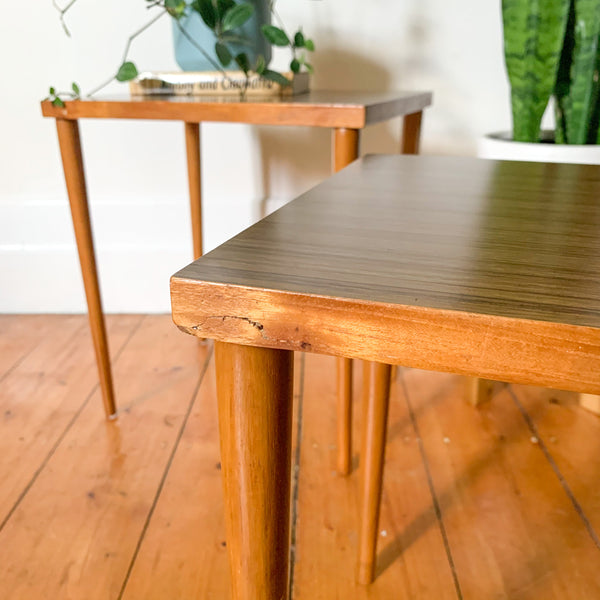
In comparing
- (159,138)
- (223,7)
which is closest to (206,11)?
(223,7)

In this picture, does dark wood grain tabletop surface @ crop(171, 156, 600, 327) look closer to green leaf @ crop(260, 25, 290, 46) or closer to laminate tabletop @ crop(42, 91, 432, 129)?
laminate tabletop @ crop(42, 91, 432, 129)

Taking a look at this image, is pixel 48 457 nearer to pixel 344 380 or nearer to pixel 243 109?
pixel 344 380

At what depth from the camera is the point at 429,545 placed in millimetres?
794

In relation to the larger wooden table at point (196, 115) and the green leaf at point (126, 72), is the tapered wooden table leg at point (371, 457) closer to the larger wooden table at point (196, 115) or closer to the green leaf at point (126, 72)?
the larger wooden table at point (196, 115)

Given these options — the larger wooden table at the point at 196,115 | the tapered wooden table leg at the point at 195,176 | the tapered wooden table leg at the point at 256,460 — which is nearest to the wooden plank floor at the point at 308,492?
the larger wooden table at the point at 196,115

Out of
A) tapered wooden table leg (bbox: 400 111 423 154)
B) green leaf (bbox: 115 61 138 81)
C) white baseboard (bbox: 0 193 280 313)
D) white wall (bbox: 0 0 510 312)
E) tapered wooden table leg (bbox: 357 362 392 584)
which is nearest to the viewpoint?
tapered wooden table leg (bbox: 357 362 392 584)

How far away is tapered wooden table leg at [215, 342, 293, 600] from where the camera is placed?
0.29m

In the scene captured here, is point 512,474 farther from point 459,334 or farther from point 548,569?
point 459,334

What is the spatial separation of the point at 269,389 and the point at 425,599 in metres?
0.55

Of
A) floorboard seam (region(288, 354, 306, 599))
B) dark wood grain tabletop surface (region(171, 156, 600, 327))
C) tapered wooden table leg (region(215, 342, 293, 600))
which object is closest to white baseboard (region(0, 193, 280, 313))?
floorboard seam (region(288, 354, 306, 599))

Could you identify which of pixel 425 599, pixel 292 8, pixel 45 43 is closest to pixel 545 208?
pixel 425 599

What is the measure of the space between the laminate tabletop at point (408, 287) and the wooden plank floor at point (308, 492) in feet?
1.78

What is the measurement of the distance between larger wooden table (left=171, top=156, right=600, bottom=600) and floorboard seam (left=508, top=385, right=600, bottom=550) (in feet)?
1.94

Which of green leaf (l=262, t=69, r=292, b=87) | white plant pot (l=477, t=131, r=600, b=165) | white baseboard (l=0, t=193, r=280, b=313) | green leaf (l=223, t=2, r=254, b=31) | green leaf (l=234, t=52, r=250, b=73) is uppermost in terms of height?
green leaf (l=223, t=2, r=254, b=31)
